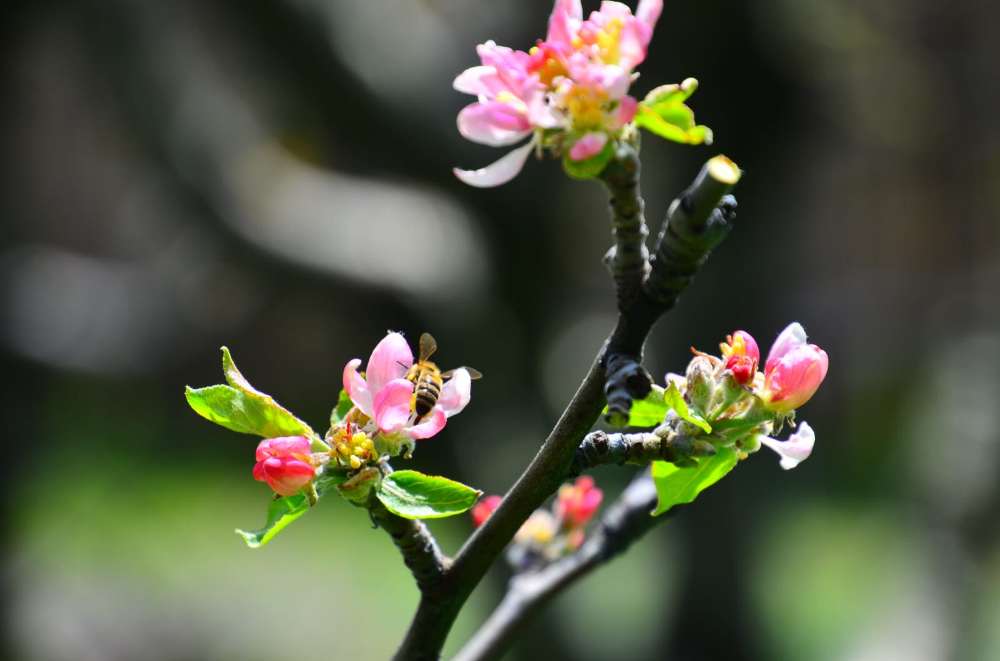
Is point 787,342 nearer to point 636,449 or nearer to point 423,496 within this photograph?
point 636,449

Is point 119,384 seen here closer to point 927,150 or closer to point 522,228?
point 522,228

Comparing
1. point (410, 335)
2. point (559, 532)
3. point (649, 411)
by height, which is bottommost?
point (410, 335)

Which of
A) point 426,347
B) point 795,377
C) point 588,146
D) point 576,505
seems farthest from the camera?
point 576,505

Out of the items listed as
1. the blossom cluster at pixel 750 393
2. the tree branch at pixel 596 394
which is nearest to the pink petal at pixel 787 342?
the blossom cluster at pixel 750 393

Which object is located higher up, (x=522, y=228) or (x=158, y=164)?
(x=522, y=228)

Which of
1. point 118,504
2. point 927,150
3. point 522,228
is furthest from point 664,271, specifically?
point 927,150

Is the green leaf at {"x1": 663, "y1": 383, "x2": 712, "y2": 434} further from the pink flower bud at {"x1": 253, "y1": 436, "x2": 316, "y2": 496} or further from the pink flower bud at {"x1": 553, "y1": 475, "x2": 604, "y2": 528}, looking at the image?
the pink flower bud at {"x1": 553, "y1": 475, "x2": 604, "y2": 528}

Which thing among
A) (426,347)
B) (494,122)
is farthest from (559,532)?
(494,122)
